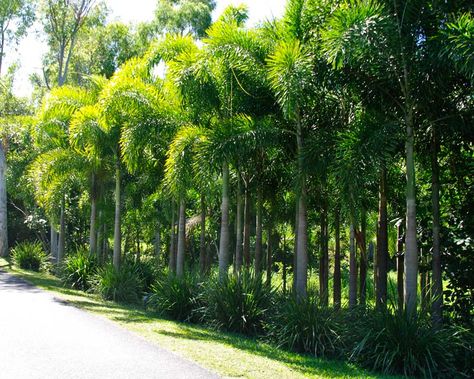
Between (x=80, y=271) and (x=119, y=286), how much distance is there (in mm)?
3015

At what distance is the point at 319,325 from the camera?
9.74m

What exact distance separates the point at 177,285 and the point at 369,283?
780 inches

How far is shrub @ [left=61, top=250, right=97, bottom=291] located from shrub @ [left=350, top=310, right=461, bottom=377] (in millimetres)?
11716

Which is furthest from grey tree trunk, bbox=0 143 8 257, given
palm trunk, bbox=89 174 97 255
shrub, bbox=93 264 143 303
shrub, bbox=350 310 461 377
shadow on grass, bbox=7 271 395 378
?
shrub, bbox=350 310 461 377

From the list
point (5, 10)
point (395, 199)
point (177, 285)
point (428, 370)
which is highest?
point (5, 10)

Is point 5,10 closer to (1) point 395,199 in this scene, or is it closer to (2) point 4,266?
(2) point 4,266

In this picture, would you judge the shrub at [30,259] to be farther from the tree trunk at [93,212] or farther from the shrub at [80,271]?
the shrub at [80,271]

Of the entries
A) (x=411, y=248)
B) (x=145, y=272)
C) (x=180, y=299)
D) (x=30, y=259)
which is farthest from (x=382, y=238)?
(x=30, y=259)

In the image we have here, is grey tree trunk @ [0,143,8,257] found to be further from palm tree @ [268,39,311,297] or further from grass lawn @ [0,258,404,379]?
palm tree @ [268,39,311,297]

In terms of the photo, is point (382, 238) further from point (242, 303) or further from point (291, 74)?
point (291, 74)

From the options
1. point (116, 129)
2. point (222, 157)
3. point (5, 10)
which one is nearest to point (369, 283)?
point (116, 129)

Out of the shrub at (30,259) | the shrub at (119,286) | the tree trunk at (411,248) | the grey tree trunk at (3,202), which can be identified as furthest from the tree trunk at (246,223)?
the grey tree trunk at (3,202)

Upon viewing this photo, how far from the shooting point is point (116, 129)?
59.0ft

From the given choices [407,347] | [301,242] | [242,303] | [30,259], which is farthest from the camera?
[30,259]
